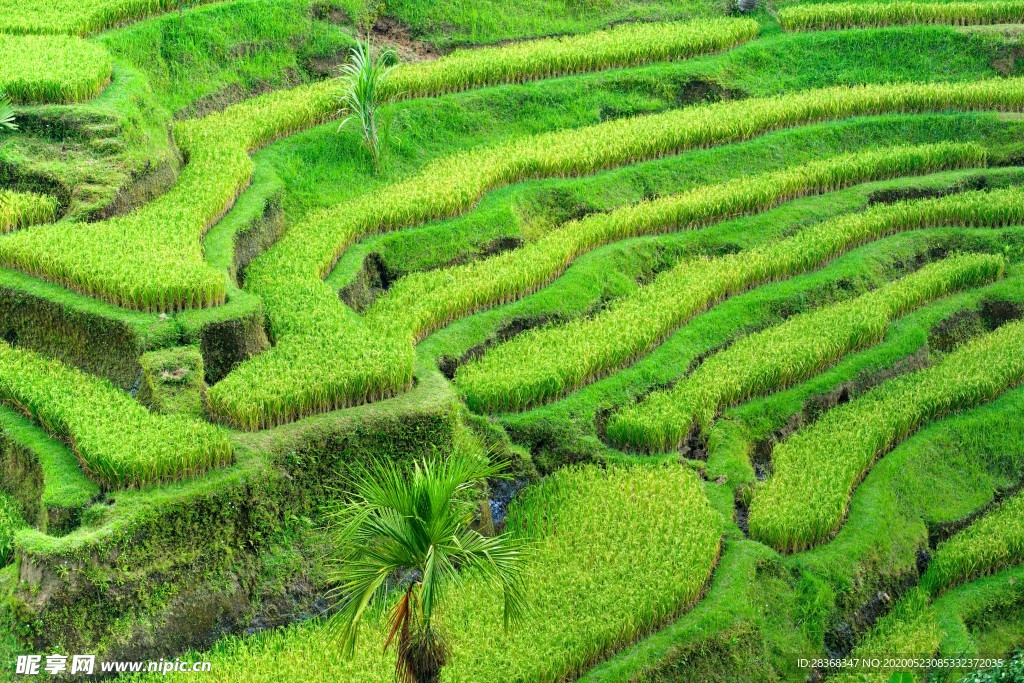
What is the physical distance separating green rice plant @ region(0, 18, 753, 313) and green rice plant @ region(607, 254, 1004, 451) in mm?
4032

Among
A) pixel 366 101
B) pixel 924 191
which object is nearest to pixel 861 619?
pixel 924 191

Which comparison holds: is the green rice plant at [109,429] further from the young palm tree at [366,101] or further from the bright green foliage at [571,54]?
the bright green foliage at [571,54]

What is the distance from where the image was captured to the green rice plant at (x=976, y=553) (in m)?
17.6

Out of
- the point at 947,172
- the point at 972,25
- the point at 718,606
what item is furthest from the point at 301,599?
the point at 972,25

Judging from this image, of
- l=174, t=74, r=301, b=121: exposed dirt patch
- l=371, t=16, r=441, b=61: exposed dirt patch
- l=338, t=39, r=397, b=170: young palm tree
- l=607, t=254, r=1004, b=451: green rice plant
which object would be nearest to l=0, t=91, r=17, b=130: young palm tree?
l=174, t=74, r=301, b=121: exposed dirt patch

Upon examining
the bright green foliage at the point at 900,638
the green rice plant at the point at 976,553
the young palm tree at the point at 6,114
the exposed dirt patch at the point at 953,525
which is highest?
the young palm tree at the point at 6,114

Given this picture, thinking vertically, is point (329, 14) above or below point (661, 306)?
above

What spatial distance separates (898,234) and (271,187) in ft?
35.6

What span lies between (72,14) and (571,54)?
9641mm

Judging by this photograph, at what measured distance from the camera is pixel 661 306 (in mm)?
20938

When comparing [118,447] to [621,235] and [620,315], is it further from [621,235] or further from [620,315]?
[621,235]

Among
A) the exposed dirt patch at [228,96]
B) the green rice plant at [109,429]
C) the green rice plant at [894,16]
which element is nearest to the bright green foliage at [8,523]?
the green rice plant at [109,429]

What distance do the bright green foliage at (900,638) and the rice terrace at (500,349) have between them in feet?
0.16

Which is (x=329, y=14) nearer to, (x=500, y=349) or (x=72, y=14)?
(x=72, y=14)
